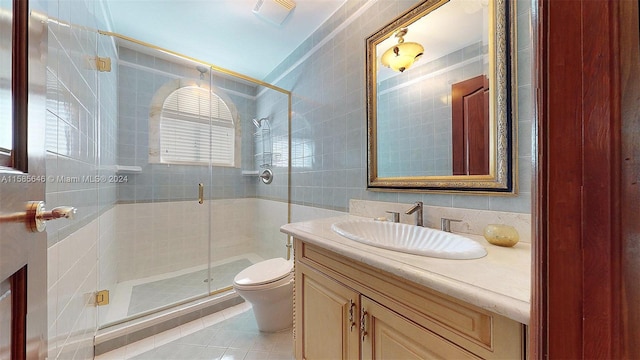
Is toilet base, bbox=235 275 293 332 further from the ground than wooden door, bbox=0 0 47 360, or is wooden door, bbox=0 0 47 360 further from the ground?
wooden door, bbox=0 0 47 360

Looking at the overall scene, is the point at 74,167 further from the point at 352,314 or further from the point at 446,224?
the point at 446,224

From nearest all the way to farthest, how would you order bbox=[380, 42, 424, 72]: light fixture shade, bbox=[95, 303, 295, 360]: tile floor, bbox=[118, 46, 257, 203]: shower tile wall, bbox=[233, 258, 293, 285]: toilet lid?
bbox=[380, 42, 424, 72]: light fixture shade → bbox=[95, 303, 295, 360]: tile floor → bbox=[233, 258, 293, 285]: toilet lid → bbox=[118, 46, 257, 203]: shower tile wall

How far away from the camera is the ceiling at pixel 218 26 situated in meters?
1.68

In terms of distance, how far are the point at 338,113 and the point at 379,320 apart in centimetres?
139

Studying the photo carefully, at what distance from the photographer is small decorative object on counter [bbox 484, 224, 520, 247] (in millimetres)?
838

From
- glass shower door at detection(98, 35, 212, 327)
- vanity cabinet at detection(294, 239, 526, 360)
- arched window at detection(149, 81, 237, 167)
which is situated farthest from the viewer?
arched window at detection(149, 81, 237, 167)

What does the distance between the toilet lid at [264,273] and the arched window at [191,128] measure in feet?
4.42

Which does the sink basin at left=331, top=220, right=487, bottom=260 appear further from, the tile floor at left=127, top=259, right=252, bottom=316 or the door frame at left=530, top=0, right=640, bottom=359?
the tile floor at left=127, top=259, right=252, bottom=316

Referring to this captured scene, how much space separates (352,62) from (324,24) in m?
0.53

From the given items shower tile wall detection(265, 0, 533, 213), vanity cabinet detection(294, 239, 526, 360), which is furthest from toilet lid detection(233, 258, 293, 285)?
shower tile wall detection(265, 0, 533, 213)

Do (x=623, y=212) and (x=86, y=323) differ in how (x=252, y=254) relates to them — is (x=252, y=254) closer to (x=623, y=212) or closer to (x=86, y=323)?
(x=86, y=323)

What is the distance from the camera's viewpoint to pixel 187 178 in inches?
93.7

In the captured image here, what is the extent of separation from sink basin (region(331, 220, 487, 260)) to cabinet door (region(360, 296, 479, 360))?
212 mm

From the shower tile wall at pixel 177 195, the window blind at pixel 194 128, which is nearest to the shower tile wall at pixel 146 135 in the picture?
the shower tile wall at pixel 177 195
